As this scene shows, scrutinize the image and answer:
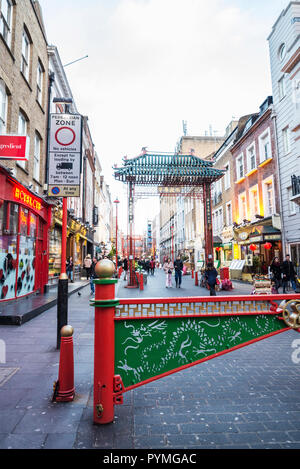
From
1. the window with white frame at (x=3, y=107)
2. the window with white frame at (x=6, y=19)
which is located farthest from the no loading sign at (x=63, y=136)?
the window with white frame at (x=6, y=19)

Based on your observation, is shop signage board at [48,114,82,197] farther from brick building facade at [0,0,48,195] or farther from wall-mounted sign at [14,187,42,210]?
wall-mounted sign at [14,187,42,210]

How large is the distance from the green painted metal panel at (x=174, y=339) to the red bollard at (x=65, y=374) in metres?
0.83

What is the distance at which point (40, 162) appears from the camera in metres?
12.9

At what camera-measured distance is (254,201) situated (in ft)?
69.6

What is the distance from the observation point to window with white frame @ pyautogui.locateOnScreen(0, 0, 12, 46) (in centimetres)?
917

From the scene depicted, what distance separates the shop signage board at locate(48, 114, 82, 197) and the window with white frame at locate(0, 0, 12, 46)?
618cm

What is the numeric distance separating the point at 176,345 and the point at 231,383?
1.54 metres

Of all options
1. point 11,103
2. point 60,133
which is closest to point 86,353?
point 60,133

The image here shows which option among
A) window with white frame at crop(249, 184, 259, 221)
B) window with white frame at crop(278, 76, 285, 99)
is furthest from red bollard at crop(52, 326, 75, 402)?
window with white frame at crop(249, 184, 259, 221)

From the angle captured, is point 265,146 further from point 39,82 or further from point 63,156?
point 63,156

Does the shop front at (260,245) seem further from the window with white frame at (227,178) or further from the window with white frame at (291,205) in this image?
the window with white frame at (227,178)

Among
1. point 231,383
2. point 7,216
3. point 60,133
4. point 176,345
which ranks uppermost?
point 60,133

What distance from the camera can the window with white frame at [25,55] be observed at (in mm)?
11125
